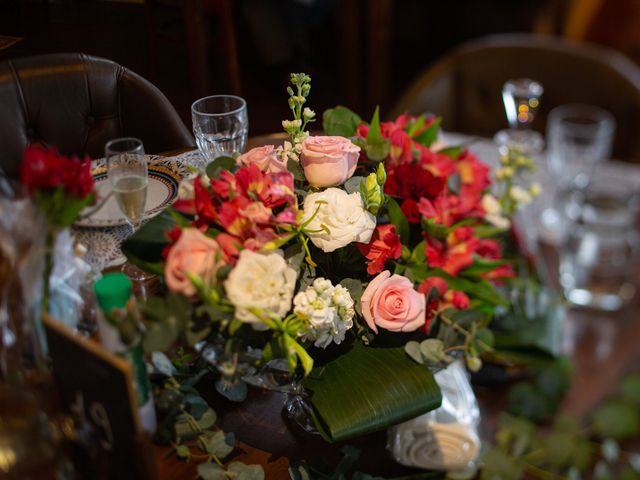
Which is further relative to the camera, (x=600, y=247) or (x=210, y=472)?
(x=600, y=247)

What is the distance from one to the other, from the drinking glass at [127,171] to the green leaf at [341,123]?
0.86 feet

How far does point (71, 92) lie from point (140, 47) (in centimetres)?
11

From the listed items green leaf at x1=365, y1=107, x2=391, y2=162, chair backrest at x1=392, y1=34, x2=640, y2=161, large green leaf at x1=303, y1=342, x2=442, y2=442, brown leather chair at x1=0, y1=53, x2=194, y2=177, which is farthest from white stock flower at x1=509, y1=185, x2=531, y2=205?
chair backrest at x1=392, y1=34, x2=640, y2=161

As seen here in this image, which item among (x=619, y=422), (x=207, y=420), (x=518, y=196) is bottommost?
(x=619, y=422)

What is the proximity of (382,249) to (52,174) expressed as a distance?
354 mm

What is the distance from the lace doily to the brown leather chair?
18 millimetres

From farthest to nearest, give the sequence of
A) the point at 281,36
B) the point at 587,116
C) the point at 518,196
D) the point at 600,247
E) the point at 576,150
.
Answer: the point at 281,36 → the point at 587,116 → the point at 576,150 → the point at 600,247 → the point at 518,196

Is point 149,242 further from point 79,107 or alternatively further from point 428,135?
point 428,135

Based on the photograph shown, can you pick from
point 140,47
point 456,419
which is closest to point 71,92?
point 140,47

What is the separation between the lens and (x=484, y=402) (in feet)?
3.74

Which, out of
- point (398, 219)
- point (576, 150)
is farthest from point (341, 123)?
point (576, 150)

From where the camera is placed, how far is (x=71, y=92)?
90 centimetres

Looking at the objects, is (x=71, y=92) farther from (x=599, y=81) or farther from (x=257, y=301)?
(x=599, y=81)

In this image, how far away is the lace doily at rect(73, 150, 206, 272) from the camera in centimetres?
83
